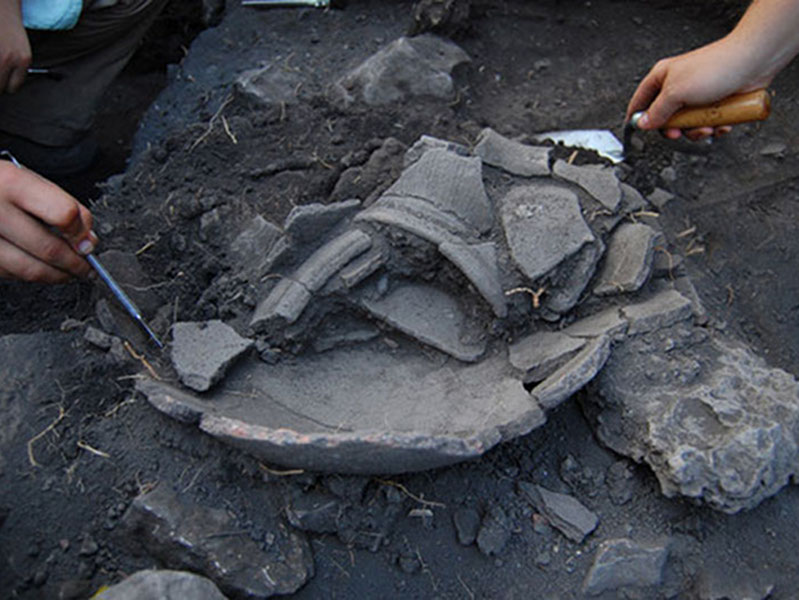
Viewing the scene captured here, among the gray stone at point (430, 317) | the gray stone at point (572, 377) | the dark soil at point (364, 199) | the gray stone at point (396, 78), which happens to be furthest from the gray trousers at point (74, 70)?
the gray stone at point (572, 377)

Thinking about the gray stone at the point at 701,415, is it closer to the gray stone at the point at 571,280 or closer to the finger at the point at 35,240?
the gray stone at the point at 571,280

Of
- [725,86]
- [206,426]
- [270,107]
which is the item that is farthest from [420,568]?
[270,107]

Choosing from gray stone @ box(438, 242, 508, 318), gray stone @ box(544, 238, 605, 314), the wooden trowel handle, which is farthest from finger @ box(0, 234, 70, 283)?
the wooden trowel handle

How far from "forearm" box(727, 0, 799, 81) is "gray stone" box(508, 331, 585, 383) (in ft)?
3.74

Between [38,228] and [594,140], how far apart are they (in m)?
2.23

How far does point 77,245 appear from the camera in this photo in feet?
7.03

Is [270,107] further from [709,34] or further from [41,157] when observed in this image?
[709,34]

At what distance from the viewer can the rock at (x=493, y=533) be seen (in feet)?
6.87

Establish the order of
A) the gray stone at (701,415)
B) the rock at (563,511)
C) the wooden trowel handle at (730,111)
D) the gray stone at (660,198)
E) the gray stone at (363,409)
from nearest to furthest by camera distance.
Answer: the gray stone at (363,409)
the gray stone at (701,415)
the rock at (563,511)
the wooden trowel handle at (730,111)
the gray stone at (660,198)

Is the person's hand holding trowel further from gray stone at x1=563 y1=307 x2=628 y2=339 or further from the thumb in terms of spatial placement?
gray stone at x1=563 y1=307 x2=628 y2=339

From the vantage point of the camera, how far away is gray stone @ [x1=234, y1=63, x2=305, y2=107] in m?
3.29

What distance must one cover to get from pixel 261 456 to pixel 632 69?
2.73 m

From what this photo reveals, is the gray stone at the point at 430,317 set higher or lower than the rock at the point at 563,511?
higher

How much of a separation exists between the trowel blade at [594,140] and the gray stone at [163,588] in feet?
7.27
